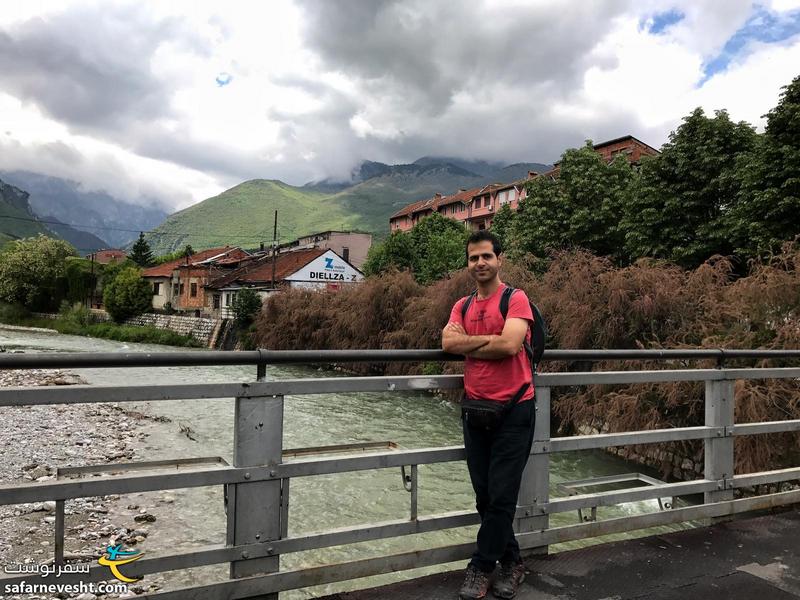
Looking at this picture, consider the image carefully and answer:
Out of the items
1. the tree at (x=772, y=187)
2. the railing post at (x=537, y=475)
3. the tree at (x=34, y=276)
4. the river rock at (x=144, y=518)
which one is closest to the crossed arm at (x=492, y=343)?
the railing post at (x=537, y=475)

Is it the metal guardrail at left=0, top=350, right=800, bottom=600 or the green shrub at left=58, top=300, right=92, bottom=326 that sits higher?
the green shrub at left=58, top=300, right=92, bottom=326

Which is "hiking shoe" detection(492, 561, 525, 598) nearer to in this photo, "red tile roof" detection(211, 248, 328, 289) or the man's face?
the man's face

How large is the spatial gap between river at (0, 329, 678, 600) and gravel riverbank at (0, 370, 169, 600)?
0.31m

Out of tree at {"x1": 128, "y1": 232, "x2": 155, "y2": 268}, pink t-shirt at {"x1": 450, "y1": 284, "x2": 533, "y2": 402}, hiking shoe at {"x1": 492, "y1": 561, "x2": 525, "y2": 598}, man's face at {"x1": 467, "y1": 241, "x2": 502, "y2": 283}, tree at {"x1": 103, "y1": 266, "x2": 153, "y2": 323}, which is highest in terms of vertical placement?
tree at {"x1": 128, "y1": 232, "x2": 155, "y2": 268}

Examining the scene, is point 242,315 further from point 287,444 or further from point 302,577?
point 302,577

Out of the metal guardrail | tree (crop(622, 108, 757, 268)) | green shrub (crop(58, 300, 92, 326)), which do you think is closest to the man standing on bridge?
the metal guardrail

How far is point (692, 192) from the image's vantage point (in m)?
20.0

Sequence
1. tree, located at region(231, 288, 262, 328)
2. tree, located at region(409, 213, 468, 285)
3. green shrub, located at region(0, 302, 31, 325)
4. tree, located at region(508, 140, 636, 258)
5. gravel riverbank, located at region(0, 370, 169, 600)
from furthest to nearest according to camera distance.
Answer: green shrub, located at region(0, 302, 31, 325), tree, located at region(231, 288, 262, 328), tree, located at region(409, 213, 468, 285), tree, located at region(508, 140, 636, 258), gravel riverbank, located at region(0, 370, 169, 600)

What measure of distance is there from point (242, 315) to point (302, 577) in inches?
1480

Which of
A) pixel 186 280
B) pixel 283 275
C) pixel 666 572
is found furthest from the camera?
pixel 186 280

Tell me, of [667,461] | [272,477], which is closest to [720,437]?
[272,477]

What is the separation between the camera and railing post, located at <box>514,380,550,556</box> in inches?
121

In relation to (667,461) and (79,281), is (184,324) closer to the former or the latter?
(79,281)

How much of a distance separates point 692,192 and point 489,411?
2043 cm
